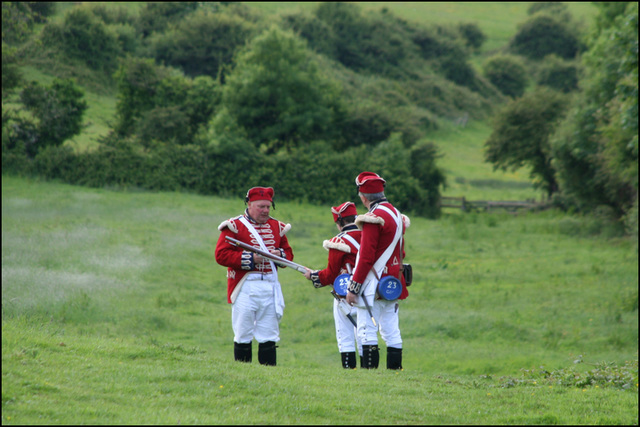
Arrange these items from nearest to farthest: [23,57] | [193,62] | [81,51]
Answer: [23,57] → [81,51] → [193,62]

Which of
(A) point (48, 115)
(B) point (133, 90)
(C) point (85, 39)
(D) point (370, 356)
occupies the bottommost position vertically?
(D) point (370, 356)

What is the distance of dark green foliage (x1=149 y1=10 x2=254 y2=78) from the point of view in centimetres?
6531

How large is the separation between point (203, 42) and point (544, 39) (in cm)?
6382

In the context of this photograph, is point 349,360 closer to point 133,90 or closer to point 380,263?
point 380,263

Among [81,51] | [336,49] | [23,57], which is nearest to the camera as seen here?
[23,57]

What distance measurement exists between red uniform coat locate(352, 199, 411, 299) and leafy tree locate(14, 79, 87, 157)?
36534 mm

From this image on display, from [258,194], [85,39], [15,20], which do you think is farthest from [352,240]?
[85,39]

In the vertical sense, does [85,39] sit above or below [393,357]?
above

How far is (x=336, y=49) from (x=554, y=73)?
107ft

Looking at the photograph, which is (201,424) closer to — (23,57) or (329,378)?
(329,378)

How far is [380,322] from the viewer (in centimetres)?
880

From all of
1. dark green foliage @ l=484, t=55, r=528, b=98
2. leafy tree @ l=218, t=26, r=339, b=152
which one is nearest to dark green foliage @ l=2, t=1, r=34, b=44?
leafy tree @ l=218, t=26, r=339, b=152

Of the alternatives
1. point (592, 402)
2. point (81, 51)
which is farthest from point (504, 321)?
point (81, 51)

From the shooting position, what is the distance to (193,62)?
220ft
